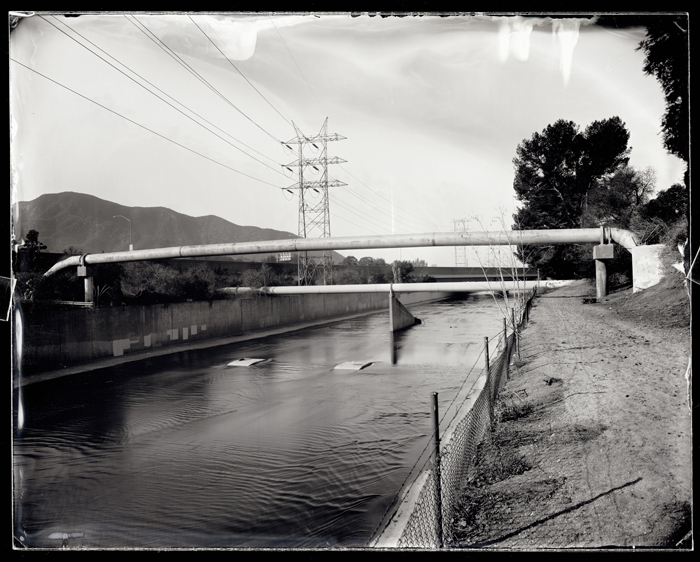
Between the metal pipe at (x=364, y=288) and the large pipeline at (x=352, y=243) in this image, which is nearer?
the large pipeline at (x=352, y=243)

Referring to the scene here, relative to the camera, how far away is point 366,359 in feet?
68.2

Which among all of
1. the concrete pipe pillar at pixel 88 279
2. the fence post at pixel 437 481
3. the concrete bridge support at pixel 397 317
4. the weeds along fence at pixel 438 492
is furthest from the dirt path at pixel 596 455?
the concrete bridge support at pixel 397 317

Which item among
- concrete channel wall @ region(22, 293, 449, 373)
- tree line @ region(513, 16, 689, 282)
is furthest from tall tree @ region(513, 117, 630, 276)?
concrete channel wall @ region(22, 293, 449, 373)

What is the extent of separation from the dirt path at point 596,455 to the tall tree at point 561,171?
2.86 m

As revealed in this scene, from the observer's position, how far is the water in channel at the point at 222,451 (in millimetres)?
5730

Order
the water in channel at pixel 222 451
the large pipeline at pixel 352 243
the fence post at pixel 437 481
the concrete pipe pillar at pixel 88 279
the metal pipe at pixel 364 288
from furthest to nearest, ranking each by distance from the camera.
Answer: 1. the metal pipe at pixel 364 288
2. the concrete pipe pillar at pixel 88 279
3. the large pipeline at pixel 352 243
4. the water in channel at pixel 222 451
5. the fence post at pixel 437 481

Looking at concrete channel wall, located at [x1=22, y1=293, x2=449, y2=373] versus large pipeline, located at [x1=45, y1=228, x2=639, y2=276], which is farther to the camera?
concrete channel wall, located at [x1=22, y1=293, x2=449, y2=373]

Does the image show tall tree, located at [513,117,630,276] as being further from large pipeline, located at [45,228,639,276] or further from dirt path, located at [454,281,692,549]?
dirt path, located at [454,281,692,549]

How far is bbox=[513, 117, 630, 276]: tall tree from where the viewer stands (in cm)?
696

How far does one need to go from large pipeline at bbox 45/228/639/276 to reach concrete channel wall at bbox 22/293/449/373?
9.01 ft

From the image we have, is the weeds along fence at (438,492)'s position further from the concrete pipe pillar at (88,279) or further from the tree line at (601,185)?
the concrete pipe pillar at (88,279)

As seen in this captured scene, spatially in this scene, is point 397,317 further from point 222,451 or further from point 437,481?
point 437,481

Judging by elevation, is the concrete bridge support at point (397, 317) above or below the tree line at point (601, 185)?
below

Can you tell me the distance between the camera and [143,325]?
21875 mm
